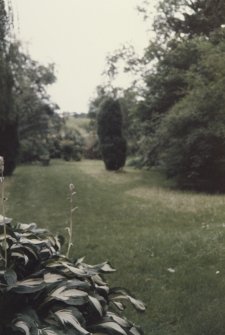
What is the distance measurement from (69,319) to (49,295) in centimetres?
21

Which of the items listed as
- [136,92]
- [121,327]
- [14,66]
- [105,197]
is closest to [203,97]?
[105,197]

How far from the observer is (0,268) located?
9.22ft

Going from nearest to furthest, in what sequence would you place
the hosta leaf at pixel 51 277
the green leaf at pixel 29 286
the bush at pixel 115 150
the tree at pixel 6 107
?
the green leaf at pixel 29 286
the hosta leaf at pixel 51 277
the tree at pixel 6 107
the bush at pixel 115 150

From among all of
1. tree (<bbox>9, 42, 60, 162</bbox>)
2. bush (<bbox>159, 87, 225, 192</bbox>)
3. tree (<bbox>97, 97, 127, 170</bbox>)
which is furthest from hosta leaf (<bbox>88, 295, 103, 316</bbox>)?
tree (<bbox>9, 42, 60, 162</bbox>)

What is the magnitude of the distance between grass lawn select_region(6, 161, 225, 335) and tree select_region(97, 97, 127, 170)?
27.0 feet

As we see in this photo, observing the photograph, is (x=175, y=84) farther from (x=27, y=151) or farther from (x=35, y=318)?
(x=35, y=318)

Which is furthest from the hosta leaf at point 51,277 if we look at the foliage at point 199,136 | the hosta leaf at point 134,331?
the foliage at point 199,136

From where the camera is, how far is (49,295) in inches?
107

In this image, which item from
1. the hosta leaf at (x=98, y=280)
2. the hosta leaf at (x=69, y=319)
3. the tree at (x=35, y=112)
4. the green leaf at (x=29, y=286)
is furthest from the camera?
the tree at (x=35, y=112)

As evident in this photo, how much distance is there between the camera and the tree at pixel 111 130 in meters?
23.7

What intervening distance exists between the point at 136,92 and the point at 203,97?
1007 cm

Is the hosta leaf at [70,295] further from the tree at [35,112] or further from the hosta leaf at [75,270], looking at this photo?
the tree at [35,112]

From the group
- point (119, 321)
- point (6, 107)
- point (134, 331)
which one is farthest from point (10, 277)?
point (6, 107)

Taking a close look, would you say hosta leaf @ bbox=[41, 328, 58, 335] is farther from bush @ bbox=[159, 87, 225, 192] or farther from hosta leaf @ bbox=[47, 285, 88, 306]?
bush @ bbox=[159, 87, 225, 192]
